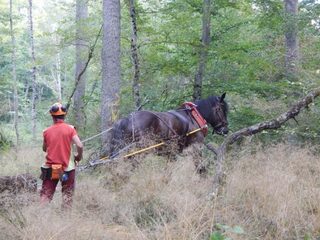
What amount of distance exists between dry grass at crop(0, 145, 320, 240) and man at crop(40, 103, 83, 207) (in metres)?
0.20

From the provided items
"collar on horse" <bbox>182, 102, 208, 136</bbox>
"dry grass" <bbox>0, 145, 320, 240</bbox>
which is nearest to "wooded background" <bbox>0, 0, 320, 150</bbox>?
"collar on horse" <bbox>182, 102, 208, 136</bbox>

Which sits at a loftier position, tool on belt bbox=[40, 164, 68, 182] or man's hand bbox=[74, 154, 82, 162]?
man's hand bbox=[74, 154, 82, 162]

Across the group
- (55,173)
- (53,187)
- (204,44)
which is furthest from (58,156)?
(204,44)

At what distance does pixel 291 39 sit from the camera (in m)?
12.0

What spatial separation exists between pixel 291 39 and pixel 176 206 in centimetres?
839

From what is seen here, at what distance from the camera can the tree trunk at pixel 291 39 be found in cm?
1090

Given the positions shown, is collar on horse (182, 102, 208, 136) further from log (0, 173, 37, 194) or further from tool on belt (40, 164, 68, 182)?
log (0, 173, 37, 194)

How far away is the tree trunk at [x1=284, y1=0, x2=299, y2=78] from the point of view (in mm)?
10898

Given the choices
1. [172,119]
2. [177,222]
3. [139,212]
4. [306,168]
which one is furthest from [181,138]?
[177,222]

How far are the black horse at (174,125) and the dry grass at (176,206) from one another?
710mm

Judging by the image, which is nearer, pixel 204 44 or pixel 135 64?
pixel 135 64

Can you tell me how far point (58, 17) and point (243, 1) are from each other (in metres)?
41.9

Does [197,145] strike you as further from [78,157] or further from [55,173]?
[55,173]

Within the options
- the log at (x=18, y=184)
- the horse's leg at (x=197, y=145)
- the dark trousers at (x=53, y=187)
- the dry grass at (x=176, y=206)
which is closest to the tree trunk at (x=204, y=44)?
the horse's leg at (x=197, y=145)
